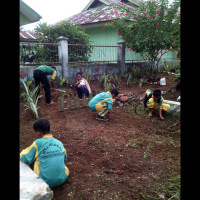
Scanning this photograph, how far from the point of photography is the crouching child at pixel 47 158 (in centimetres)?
209

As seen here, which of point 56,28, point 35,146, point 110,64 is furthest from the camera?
point 110,64

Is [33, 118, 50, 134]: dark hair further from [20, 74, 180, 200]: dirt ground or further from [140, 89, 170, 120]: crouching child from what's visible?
[140, 89, 170, 120]: crouching child

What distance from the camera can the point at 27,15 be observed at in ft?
26.5

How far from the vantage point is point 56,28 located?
27.4 ft

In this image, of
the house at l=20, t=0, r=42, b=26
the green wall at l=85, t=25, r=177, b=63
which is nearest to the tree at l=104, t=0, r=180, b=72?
the green wall at l=85, t=25, r=177, b=63

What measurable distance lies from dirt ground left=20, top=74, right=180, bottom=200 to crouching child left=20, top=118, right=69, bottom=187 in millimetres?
196

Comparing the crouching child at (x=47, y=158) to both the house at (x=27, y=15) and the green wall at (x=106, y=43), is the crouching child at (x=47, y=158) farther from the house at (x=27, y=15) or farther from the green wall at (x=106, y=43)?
the green wall at (x=106, y=43)

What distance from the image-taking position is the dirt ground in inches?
85.4

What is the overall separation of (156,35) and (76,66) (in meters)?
3.53

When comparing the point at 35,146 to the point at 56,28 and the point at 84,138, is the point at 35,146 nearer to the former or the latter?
the point at 84,138

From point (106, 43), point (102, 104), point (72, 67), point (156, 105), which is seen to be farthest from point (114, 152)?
point (106, 43)

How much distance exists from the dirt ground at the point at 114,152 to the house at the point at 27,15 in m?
4.59

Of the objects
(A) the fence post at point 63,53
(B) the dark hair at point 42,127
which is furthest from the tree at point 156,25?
(B) the dark hair at point 42,127
